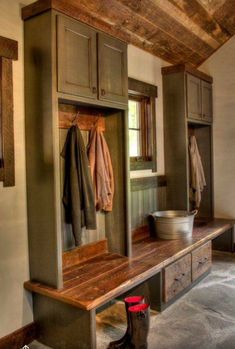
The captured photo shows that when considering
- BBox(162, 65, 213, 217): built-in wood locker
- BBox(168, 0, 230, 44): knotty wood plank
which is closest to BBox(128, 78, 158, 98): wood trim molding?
BBox(162, 65, 213, 217): built-in wood locker

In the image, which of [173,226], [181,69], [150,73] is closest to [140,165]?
[173,226]

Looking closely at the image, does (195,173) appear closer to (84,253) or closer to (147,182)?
(147,182)

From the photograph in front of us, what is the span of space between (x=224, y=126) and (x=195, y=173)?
33.2 inches

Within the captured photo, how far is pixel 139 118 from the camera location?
144 inches

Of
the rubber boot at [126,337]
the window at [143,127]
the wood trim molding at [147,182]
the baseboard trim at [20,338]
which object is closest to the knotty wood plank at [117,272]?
the rubber boot at [126,337]

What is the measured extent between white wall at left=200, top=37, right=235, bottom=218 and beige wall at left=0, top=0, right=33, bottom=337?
2.84 metres

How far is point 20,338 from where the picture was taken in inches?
88.4

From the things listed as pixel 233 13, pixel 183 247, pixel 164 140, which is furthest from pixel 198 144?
pixel 183 247

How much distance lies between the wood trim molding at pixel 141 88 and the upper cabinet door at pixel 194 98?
41 cm

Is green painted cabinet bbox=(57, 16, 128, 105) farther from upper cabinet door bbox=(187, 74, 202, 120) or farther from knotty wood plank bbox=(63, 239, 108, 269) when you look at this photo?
upper cabinet door bbox=(187, 74, 202, 120)

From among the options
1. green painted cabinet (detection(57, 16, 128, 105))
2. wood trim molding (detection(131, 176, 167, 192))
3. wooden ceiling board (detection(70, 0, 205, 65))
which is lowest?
wood trim molding (detection(131, 176, 167, 192))

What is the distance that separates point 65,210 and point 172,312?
49.3 inches

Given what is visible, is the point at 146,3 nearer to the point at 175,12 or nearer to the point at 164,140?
the point at 175,12

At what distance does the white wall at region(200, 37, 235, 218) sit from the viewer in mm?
4254
